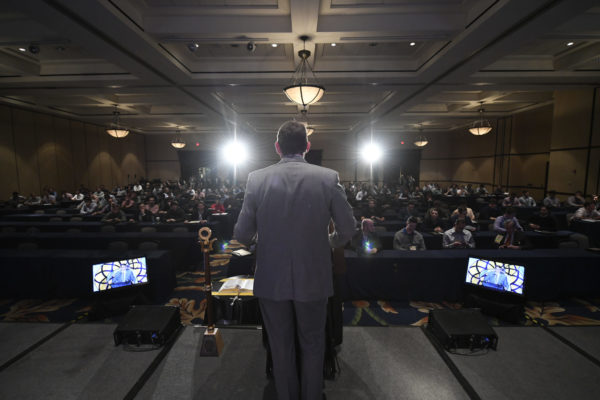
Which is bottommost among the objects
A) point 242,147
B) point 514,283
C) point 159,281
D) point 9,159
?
point 159,281

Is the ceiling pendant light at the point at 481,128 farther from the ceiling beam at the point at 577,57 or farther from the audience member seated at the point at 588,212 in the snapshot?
the audience member seated at the point at 588,212

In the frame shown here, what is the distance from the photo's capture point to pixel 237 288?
304 centimetres

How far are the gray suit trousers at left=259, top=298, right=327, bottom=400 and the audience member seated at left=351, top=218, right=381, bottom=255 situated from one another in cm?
274

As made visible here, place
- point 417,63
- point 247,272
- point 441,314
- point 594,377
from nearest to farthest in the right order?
point 594,377
point 441,314
point 247,272
point 417,63

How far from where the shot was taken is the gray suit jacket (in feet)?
4.59

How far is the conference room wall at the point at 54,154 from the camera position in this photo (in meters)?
10.4

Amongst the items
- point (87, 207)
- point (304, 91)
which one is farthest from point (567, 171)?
point (87, 207)

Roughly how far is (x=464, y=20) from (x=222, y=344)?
5.21 m

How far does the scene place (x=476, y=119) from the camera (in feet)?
44.2

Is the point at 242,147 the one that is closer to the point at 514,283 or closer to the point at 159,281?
the point at 159,281

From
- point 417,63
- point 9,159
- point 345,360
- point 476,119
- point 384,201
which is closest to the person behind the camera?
point 345,360

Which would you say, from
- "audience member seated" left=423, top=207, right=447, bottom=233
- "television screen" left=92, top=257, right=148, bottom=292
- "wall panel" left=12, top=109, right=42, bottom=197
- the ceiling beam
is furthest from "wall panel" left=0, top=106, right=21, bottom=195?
the ceiling beam

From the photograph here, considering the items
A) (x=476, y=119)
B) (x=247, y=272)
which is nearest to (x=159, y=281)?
(x=247, y=272)

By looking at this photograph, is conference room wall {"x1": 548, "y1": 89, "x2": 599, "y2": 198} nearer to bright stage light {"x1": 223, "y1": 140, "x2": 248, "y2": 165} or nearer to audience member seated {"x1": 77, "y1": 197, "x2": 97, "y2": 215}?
audience member seated {"x1": 77, "y1": 197, "x2": 97, "y2": 215}
